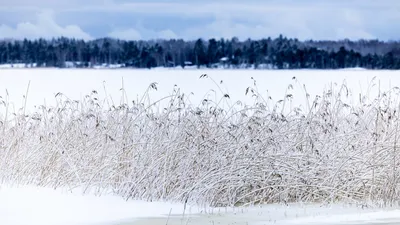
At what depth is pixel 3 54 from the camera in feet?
78.7

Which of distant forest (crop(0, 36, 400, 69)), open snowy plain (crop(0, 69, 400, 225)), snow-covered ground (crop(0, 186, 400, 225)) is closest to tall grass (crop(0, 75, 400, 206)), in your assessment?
open snowy plain (crop(0, 69, 400, 225))

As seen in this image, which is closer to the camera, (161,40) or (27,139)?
(27,139)

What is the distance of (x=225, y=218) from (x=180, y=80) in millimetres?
19919

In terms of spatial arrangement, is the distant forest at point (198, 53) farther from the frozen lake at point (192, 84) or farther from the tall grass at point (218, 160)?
the tall grass at point (218, 160)

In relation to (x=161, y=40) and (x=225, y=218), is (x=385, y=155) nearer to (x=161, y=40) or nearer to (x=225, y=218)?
(x=225, y=218)

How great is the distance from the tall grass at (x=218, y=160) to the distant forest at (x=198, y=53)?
13.4 m

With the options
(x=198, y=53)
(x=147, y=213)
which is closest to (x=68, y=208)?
(x=147, y=213)

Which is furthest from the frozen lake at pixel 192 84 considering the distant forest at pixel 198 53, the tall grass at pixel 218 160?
the tall grass at pixel 218 160

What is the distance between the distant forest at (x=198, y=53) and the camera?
2239 centimetres

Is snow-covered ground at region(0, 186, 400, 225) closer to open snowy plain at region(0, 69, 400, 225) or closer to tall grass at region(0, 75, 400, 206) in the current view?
open snowy plain at region(0, 69, 400, 225)

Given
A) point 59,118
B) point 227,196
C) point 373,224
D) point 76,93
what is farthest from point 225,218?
point 76,93

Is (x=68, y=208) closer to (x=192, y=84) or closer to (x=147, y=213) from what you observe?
(x=147, y=213)

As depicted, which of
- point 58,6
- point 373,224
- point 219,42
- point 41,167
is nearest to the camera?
point 373,224

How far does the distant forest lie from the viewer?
22.4 meters
